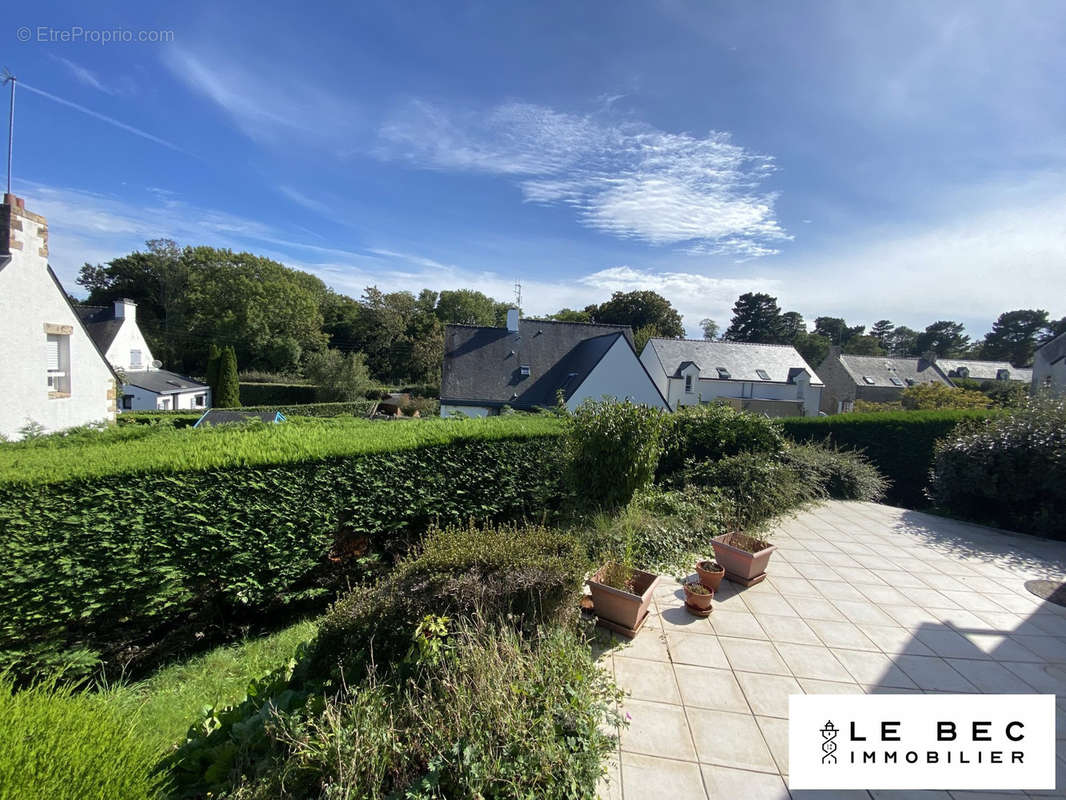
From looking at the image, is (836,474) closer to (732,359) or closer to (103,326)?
(732,359)

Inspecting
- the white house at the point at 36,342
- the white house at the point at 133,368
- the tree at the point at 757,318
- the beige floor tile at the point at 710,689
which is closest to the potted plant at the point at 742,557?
the beige floor tile at the point at 710,689

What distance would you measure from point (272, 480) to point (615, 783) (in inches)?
140

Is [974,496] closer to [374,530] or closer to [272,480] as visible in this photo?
[374,530]

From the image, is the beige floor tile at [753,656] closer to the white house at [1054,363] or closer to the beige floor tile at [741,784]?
the beige floor tile at [741,784]

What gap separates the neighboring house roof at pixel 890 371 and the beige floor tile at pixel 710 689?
122 feet

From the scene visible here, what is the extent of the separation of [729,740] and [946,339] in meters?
69.3

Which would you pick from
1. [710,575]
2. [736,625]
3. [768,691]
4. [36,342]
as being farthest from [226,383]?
[768,691]

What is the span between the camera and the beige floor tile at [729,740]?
7.51ft

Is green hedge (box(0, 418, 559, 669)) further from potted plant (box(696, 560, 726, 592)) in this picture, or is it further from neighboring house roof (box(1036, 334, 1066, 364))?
neighboring house roof (box(1036, 334, 1066, 364))

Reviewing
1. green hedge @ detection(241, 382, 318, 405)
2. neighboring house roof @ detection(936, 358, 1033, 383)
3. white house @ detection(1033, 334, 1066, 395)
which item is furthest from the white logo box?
neighboring house roof @ detection(936, 358, 1033, 383)

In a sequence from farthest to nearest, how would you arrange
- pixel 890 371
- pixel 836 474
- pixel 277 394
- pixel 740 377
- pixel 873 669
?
1. pixel 890 371
2. pixel 277 394
3. pixel 740 377
4. pixel 836 474
5. pixel 873 669

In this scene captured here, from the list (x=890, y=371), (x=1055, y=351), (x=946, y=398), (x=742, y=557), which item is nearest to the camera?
(x=742, y=557)

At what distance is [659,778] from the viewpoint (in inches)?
85.4

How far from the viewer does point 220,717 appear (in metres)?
2.31
